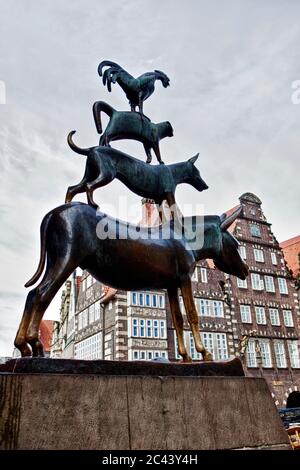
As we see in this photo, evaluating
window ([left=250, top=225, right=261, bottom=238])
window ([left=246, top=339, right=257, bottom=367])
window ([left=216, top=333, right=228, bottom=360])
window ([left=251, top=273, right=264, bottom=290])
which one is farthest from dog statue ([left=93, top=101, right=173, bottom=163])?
window ([left=250, top=225, right=261, bottom=238])

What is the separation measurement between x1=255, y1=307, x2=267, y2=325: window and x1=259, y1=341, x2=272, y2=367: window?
1199 mm

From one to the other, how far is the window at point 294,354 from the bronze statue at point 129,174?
904 inches

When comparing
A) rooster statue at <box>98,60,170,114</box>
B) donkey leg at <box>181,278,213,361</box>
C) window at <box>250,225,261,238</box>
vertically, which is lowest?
donkey leg at <box>181,278,213,361</box>

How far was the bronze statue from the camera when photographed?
12.6 ft

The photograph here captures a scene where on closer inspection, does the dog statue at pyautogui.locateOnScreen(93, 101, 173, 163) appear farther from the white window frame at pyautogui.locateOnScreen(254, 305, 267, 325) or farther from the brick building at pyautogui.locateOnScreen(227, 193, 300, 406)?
the white window frame at pyautogui.locateOnScreen(254, 305, 267, 325)

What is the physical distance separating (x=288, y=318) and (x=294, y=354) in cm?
219

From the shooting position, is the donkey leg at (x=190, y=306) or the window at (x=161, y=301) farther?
the window at (x=161, y=301)

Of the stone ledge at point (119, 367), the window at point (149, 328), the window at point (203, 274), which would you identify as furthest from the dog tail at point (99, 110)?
the window at point (203, 274)

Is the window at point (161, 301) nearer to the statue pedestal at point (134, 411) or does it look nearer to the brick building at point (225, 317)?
the brick building at point (225, 317)

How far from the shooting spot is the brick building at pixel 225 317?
810 inches

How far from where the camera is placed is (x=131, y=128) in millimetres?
4477

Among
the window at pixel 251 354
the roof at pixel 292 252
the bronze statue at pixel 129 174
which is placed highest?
the roof at pixel 292 252

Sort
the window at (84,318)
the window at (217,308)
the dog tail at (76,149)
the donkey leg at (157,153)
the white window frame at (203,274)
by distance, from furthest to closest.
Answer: the window at (84,318)
the white window frame at (203,274)
the window at (217,308)
the donkey leg at (157,153)
the dog tail at (76,149)

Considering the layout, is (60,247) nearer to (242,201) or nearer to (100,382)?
(100,382)
